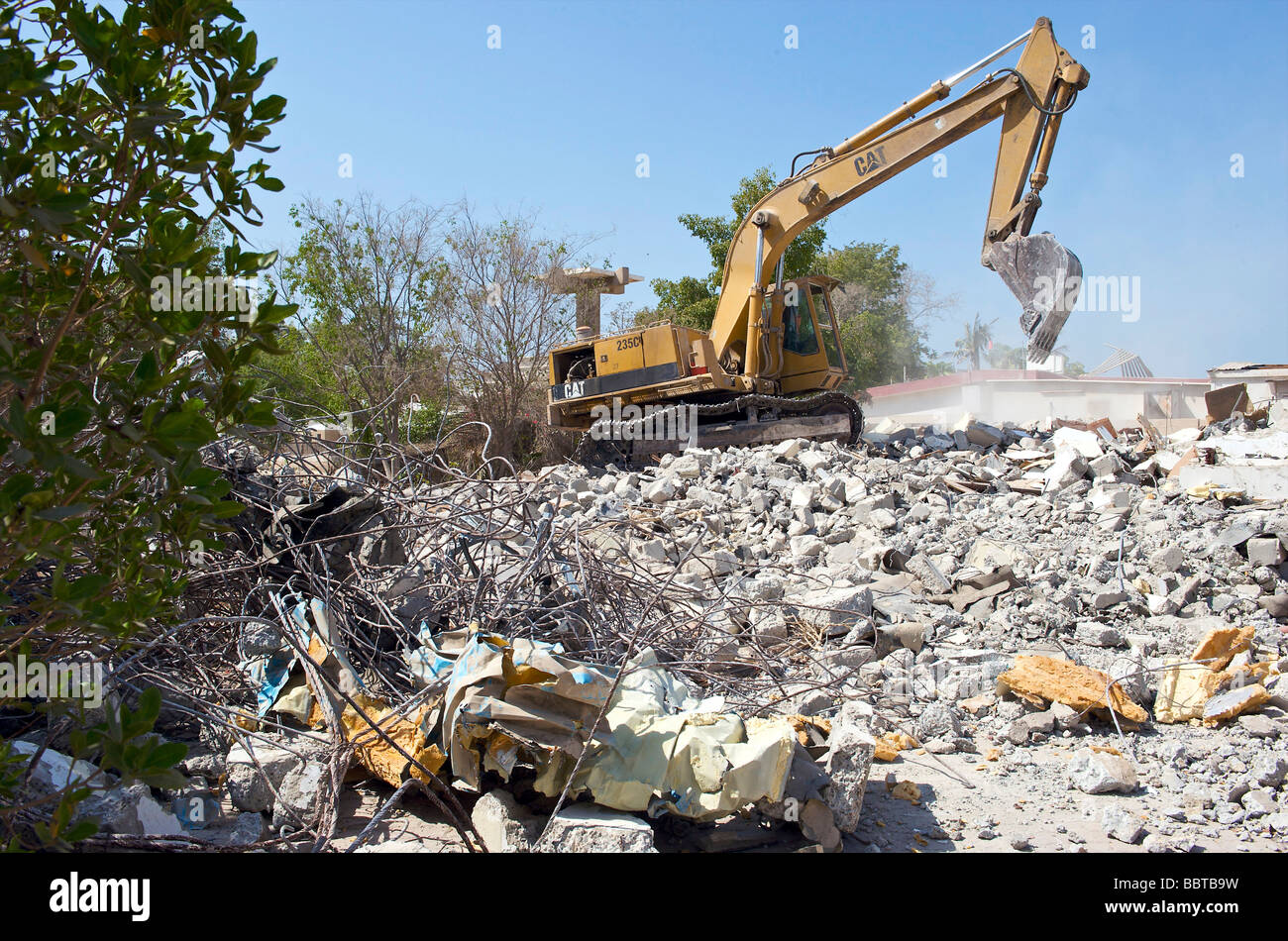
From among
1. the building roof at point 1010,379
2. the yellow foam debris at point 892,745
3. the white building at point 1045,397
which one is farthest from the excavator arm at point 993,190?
the building roof at point 1010,379

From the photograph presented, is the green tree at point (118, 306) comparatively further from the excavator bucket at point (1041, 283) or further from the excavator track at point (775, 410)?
the excavator track at point (775, 410)

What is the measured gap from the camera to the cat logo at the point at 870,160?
37.4 ft

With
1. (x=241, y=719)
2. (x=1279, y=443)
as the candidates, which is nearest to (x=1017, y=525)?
(x=1279, y=443)

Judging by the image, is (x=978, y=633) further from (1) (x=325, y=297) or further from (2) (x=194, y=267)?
(1) (x=325, y=297)

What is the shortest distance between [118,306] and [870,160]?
1136 cm

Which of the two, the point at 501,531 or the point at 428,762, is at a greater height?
the point at 501,531

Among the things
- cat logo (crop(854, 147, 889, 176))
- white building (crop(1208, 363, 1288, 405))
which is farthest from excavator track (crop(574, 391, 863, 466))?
white building (crop(1208, 363, 1288, 405))

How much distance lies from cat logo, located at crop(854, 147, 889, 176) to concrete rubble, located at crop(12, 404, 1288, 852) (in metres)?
6.08

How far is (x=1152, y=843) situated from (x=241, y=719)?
3.49 meters

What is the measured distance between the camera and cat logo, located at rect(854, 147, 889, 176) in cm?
1141

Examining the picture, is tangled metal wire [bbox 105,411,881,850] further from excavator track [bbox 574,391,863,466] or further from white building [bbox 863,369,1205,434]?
white building [bbox 863,369,1205,434]

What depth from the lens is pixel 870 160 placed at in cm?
1152
